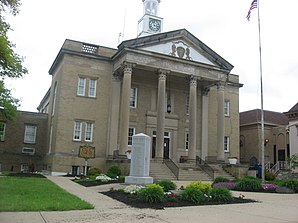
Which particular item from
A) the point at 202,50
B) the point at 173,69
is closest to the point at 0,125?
the point at 173,69

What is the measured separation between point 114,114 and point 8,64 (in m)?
12.4

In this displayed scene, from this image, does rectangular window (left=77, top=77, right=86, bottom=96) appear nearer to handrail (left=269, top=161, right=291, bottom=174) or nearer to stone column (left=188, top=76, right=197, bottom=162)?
stone column (left=188, top=76, right=197, bottom=162)

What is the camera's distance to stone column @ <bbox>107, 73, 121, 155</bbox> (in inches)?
1257

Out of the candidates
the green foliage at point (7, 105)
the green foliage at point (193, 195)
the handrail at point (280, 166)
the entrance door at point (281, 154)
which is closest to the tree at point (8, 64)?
the green foliage at point (7, 105)

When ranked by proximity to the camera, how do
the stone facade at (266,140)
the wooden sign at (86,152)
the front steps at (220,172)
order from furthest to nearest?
the stone facade at (266,140) < the front steps at (220,172) < the wooden sign at (86,152)

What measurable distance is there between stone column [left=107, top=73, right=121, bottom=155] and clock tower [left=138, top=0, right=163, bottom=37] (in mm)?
13457

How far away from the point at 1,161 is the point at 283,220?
30.9m

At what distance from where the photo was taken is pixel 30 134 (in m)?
36.3

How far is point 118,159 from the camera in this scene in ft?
94.5

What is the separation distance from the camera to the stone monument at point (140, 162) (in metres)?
16.6

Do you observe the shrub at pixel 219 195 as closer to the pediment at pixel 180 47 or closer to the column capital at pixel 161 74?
the column capital at pixel 161 74

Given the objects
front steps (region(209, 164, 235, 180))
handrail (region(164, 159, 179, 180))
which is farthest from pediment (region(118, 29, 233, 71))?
handrail (region(164, 159, 179, 180))

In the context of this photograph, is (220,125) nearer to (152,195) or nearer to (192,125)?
(192,125)

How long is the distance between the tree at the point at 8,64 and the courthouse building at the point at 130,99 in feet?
14.2
